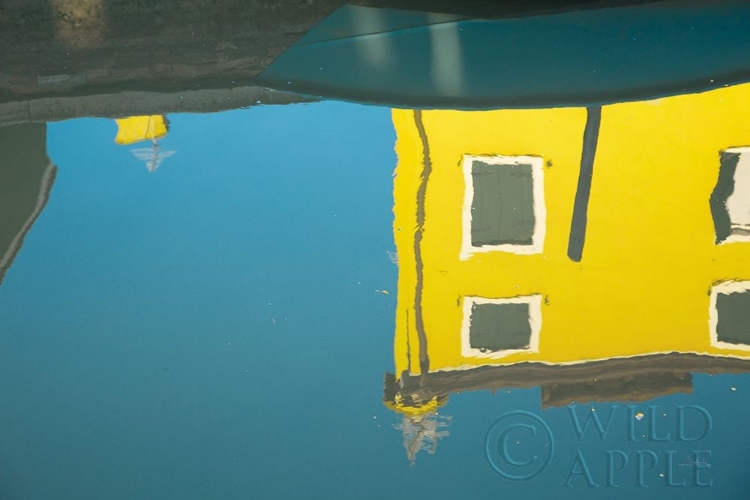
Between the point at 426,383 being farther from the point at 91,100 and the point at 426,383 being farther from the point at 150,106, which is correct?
the point at 91,100

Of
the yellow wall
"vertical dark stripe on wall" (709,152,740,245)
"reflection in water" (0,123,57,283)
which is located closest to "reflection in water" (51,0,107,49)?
"reflection in water" (0,123,57,283)

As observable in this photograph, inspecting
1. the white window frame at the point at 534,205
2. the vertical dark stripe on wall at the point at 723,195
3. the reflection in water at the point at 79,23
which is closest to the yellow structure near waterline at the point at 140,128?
the reflection in water at the point at 79,23

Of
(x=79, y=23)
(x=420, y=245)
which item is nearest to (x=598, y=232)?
(x=420, y=245)

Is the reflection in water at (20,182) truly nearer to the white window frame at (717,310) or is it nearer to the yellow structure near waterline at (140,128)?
the yellow structure near waterline at (140,128)

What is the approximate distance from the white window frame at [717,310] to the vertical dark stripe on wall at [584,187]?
33 cm

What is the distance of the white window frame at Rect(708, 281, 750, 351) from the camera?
1.84 meters

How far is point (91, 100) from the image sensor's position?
2572 millimetres

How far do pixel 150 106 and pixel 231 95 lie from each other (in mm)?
254

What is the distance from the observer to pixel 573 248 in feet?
6.66

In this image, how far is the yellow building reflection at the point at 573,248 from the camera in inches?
71.2

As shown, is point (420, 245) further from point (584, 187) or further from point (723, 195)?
point (723, 195)

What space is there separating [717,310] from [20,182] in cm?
189

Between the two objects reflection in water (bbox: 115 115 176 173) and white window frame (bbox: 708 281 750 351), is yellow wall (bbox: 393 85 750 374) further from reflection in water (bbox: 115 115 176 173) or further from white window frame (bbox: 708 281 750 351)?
reflection in water (bbox: 115 115 176 173)

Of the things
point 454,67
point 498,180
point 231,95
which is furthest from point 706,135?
point 231,95
